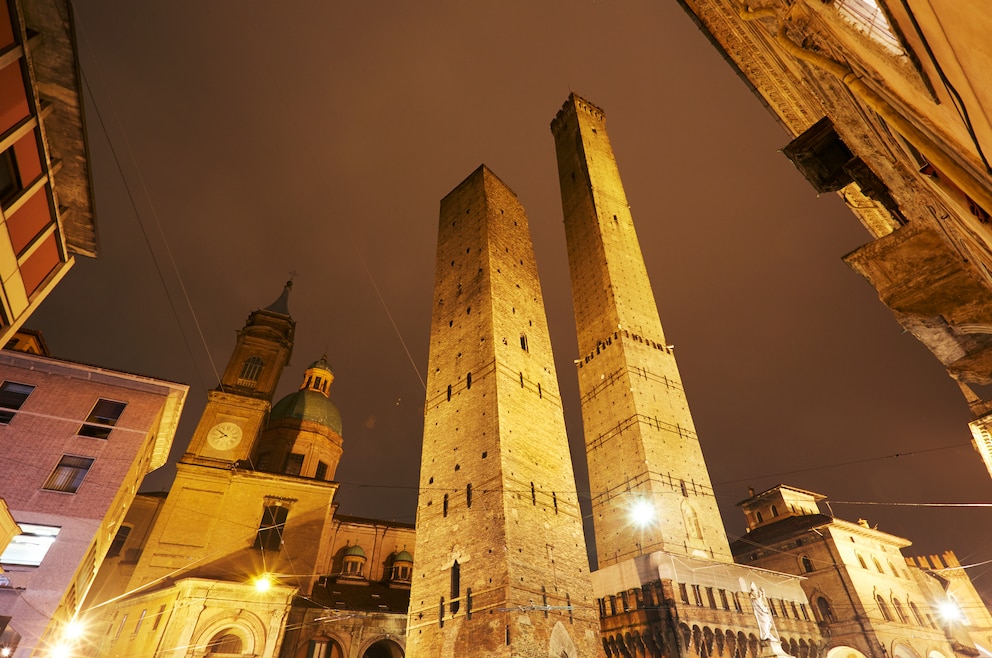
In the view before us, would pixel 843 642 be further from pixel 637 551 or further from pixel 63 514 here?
pixel 63 514

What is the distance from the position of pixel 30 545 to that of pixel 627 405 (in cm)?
2015

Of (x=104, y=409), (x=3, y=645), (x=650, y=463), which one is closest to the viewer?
(x=3, y=645)

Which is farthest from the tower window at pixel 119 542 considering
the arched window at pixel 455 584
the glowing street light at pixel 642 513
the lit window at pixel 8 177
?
the glowing street light at pixel 642 513

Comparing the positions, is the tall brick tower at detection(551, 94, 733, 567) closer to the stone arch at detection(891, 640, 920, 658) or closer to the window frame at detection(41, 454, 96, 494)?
the stone arch at detection(891, 640, 920, 658)

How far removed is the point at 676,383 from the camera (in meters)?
23.8

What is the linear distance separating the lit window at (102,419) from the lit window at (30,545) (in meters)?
2.56

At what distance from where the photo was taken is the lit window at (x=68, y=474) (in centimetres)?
1284

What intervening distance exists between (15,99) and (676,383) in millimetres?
23976

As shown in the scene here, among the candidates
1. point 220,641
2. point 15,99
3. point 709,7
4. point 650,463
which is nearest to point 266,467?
point 220,641

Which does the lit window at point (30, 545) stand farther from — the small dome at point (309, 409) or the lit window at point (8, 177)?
the small dome at point (309, 409)

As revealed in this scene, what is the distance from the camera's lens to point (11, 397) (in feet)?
44.3

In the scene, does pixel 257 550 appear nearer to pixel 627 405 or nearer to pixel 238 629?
pixel 238 629

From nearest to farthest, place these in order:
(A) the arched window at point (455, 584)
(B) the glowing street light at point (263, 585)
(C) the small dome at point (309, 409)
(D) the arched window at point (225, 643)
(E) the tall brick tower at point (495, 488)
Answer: (E) the tall brick tower at point (495, 488) → (A) the arched window at point (455, 584) → (D) the arched window at point (225, 643) → (B) the glowing street light at point (263, 585) → (C) the small dome at point (309, 409)

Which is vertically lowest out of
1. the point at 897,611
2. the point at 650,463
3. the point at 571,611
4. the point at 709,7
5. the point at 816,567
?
the point at 571,611
